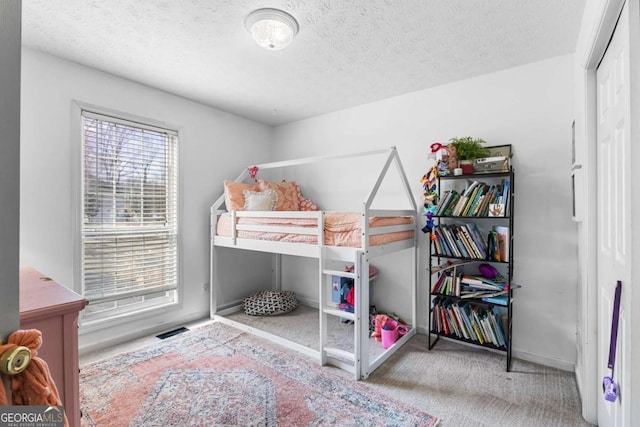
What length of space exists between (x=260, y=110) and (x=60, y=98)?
1.72m

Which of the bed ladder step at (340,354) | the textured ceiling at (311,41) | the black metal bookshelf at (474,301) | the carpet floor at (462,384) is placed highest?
the textured ceiling at (311,41)

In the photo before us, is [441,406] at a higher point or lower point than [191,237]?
lower

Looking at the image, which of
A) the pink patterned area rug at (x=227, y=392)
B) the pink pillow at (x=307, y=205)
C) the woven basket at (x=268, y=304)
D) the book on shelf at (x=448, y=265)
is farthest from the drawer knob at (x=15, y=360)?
the pink pillow at (x=307, y=205)

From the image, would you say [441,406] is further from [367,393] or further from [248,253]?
[248,253]

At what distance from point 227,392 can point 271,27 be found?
226cm

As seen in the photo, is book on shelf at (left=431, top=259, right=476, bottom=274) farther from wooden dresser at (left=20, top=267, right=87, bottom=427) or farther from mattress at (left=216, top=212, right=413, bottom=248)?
wooden dresser at (left=20, top=267, right=87, bottom=427)

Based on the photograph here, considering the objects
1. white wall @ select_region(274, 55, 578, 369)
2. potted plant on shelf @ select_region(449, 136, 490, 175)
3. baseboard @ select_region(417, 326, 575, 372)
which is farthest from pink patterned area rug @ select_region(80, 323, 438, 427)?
potted plant on shelf @ select_region(449, 136, 490, 175)

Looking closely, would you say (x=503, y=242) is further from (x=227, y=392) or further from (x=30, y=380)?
(x=30, y=380)

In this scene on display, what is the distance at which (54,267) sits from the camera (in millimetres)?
2283

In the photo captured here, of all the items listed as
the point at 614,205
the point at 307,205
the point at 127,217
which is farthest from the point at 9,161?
the point at 307,205

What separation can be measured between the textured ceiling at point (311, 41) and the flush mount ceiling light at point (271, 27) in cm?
5

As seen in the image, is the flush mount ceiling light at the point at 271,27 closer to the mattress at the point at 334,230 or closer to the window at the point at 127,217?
the mattress at the point at 334,230

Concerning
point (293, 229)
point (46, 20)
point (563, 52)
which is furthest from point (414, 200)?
point (46, 20)

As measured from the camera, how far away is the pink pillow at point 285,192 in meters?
3.32
